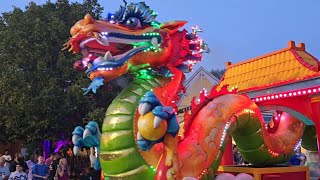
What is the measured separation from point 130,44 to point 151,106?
3.36 ft

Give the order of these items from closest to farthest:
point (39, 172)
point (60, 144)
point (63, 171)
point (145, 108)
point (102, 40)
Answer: point (145, 108)
point (102, 40)
point (39, 172)
point (63, 171)
point (60, 144)

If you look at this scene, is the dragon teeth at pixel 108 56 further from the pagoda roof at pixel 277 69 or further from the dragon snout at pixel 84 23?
the pagoda roof at pixel 277 69

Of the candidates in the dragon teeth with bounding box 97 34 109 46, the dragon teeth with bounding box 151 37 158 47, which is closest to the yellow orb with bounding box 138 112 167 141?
the dragon teeth with bounding box 97 34 109 46

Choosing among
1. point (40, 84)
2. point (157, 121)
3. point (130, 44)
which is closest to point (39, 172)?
point (130, 44)

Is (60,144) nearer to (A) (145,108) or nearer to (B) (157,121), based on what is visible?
(A) (145,108)

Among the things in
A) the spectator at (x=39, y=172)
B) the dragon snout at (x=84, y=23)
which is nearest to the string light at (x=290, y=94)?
the dragon snout at (x=84, y=23)

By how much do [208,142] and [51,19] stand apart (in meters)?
12.6

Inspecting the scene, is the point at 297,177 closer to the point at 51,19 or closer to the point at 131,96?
the point at 131,96

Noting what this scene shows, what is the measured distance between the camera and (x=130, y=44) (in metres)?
4.84

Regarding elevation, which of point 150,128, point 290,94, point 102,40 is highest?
point 102,40

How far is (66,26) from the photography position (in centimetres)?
1611

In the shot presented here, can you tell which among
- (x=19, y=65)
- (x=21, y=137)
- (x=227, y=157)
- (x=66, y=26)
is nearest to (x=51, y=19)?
(x=66, y=26)

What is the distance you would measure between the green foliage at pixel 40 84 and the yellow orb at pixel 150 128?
1056 cm

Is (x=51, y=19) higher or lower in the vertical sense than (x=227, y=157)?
higher
